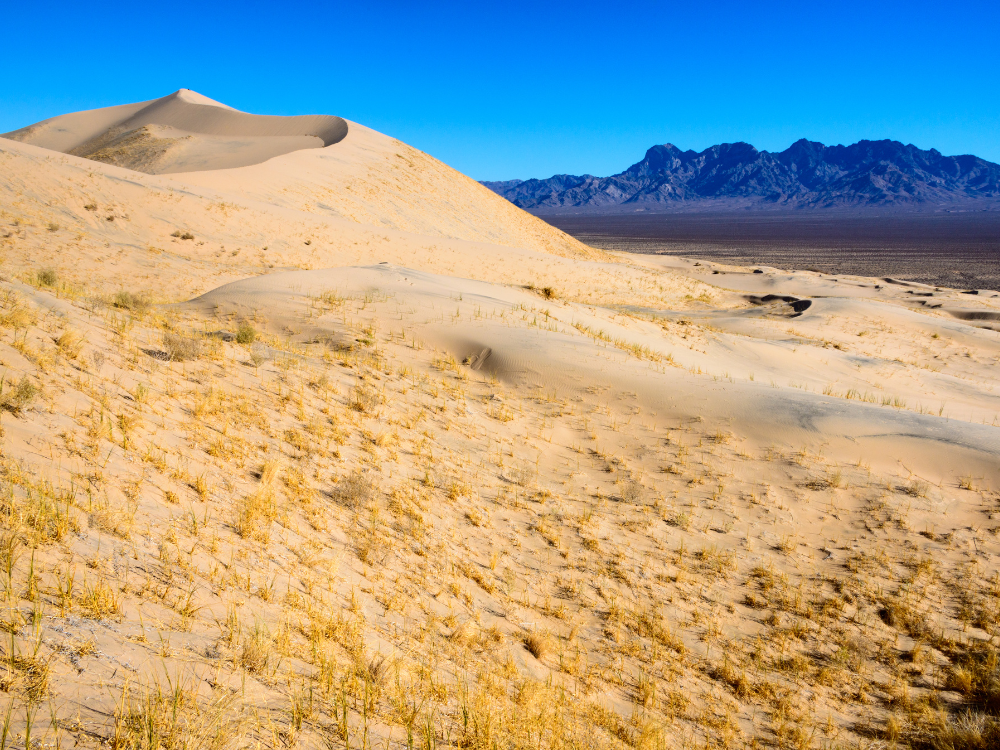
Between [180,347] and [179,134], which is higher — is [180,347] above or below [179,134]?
below

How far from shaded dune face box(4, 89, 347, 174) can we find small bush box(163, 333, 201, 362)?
32.1 metres

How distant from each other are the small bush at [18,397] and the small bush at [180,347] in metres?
2.34

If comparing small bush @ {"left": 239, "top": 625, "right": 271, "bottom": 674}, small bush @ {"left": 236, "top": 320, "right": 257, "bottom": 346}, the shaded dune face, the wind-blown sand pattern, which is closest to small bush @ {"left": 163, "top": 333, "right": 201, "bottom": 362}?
the wind-blown sand pattern

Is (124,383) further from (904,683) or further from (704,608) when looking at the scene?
(904,683)

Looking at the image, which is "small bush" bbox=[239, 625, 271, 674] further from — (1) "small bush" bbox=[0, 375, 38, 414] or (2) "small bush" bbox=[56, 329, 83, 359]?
(2) "small bush" bbox=[56, 329, 83, 359]

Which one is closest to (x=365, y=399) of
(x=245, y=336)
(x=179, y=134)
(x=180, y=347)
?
(x=180, y=347)

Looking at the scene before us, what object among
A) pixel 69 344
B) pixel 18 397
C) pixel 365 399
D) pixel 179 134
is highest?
pixel 179 134

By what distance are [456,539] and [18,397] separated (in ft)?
11.7

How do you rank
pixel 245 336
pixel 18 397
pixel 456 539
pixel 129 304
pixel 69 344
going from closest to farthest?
pixel 18 397 < pixel 456 539 < pixel 69 344 < pixel 245 336 < pixel 129 304

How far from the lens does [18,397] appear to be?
4.32 m

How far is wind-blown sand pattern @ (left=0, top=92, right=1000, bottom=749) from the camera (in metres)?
2.95

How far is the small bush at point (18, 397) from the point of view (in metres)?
4.27

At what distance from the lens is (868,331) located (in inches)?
805

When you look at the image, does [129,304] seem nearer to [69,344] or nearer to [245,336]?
[245,336]
